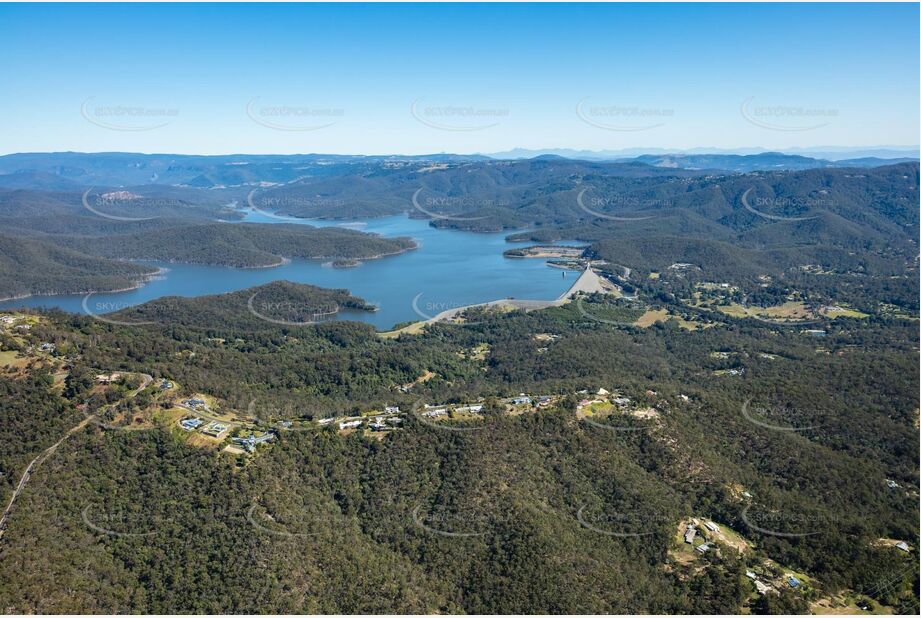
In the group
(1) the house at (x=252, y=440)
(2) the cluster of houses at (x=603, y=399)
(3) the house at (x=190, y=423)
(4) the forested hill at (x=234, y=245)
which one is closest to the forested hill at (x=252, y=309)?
(3) the house at (x=190, y=423)

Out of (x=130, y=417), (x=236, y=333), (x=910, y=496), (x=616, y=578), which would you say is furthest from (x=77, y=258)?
(x=910, y=496)

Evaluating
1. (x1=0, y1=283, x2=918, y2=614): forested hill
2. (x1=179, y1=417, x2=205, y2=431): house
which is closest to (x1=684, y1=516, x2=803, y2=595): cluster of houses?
(x1=0, y1=283, x2=918, y2=614): forested hill

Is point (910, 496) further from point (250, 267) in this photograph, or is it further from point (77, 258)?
point (77, 258)

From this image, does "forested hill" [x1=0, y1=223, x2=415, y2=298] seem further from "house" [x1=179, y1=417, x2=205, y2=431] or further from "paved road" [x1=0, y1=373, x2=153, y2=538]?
"house" [x1=179, y1=417, x2=205, y2=431]

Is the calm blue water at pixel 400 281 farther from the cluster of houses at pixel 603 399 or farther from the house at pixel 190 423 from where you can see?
the house at pixel 190 423

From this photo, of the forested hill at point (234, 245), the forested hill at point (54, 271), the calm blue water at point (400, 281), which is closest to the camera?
the calm blue water at point (400, 281)
